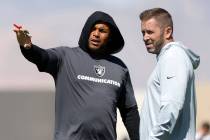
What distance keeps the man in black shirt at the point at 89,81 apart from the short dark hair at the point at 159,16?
107 cm

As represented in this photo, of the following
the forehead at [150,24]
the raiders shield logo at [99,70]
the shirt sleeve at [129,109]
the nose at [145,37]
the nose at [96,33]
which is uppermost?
the forehead at [150,24]

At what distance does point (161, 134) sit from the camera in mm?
6113

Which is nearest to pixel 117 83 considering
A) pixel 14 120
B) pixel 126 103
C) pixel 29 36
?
pixel 126 103

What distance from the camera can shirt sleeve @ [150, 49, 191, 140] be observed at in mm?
6070

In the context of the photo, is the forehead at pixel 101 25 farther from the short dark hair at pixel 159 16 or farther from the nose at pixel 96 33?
the short dark hair at pixel 159 16

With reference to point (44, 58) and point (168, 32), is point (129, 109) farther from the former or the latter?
point (168, 32)

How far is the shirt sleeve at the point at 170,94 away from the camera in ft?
19.9

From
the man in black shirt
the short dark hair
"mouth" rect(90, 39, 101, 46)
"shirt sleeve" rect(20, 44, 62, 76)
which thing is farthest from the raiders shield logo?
the short dark hair

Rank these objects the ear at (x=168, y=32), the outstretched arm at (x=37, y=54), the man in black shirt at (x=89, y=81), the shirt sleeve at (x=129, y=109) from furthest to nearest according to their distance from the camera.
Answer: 1. the shirt sleeve at (x=129, y=109)
2. the man in black shirt at (x=89, y=81)
3. the outstretched arm at (x=37, y=54)
4. the ear at (x=168, y=32)

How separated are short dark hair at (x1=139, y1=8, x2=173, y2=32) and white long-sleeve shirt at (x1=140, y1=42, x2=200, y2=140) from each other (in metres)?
0.18

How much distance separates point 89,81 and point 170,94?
144cm

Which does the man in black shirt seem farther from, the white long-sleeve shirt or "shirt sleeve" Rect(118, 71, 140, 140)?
the white long-sleeve shirt

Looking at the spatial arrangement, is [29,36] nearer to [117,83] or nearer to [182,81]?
[117,83]

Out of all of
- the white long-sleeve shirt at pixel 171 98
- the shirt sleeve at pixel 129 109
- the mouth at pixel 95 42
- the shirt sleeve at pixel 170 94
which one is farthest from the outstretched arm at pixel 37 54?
the shirt sleeve at pixel 170 94
